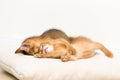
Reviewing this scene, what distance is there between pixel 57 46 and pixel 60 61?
0.40 feet

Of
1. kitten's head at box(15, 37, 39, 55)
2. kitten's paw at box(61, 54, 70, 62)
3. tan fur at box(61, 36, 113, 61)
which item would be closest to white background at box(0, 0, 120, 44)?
tan fur at box(61, 36, 113, 61)

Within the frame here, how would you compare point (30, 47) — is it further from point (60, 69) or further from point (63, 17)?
point (63, 17)

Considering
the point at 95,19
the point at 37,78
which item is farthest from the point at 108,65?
the point at 95,19

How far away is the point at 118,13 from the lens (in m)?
2.20

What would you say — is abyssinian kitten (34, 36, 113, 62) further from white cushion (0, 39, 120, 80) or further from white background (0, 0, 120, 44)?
white background (0, 0, 120, 44)

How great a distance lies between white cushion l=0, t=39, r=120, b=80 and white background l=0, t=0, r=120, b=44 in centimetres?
76

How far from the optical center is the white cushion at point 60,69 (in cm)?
131

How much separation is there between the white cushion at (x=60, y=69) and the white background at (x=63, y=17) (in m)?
0.76

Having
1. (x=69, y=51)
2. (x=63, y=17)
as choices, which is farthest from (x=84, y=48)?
(x=63, y=17)

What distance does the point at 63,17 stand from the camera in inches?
86.5

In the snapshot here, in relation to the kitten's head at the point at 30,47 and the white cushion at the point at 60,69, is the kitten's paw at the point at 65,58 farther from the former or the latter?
the kitten's head at the point at 30,47

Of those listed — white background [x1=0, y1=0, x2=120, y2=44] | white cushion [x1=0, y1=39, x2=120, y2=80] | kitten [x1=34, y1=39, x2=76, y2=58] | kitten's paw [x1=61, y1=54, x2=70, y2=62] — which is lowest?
white cushion [x1=0, y1=39, x2=120, y2=80]

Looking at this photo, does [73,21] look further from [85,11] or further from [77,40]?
[77,40]

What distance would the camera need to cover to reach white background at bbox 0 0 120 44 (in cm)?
218
